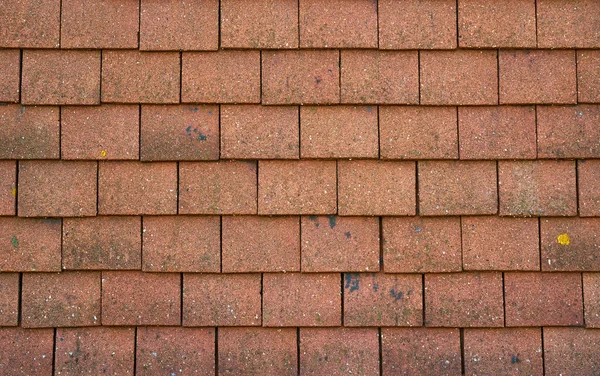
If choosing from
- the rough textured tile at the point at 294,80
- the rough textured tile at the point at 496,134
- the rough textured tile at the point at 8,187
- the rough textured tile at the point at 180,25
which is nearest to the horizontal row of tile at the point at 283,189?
the rough textured tile at the point at 8,187

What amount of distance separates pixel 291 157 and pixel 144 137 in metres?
0.65

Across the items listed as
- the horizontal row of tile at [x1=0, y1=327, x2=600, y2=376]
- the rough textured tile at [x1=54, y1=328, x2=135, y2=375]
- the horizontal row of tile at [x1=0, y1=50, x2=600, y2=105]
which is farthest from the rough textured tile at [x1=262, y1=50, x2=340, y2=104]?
the rough textured tile at [x1=54, y1=328, x2=135, y2=375]

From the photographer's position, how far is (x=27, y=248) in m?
2.71

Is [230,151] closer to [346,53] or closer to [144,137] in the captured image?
[144,137]

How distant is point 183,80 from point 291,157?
578 mm

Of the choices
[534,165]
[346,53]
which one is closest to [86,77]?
[346,53]

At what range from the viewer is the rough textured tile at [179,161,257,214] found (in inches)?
107

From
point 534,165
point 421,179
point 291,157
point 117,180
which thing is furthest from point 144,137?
point 534,165

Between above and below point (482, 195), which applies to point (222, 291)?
below

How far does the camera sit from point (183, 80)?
8.92 feet

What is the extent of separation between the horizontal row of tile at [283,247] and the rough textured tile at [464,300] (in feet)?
0.16

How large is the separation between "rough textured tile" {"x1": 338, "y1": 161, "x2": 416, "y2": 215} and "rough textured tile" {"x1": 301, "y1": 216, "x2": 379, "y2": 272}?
0.26 ft

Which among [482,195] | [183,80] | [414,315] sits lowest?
[414,315]

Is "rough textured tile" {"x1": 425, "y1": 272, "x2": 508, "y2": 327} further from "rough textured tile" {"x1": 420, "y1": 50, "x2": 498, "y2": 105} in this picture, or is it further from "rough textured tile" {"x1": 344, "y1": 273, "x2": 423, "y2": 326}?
"rough textured tile" {"x1": 420, "y1": 50, "x2": 498, "y2": 105}
